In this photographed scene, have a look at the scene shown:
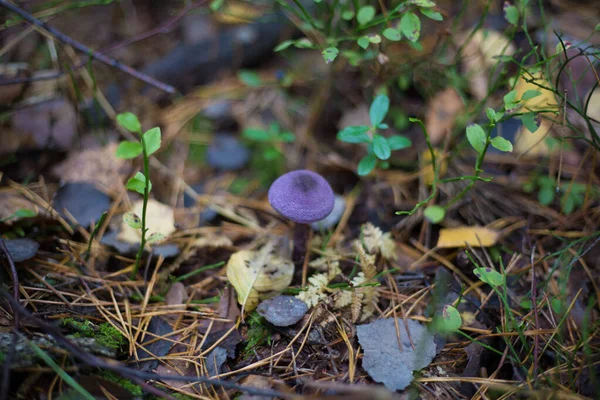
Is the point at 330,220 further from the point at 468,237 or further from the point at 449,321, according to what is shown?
the point at 449,321

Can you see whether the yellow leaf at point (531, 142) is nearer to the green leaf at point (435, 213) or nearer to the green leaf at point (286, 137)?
the green leaf at point (435, 213)

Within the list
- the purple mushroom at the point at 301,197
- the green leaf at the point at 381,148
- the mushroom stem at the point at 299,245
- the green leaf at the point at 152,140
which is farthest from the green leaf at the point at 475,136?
the green leaf at the point at 152,140

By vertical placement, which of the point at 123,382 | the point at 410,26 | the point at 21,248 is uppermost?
the point at 410,26

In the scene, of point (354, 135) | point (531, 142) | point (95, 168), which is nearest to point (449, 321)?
point (354, 135)

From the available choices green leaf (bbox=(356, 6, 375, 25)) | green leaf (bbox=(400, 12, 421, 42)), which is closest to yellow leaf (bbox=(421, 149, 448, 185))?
green leaf (bbox=(400, 12, 421, 42))

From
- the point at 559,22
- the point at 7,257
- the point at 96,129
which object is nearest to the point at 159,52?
the point at 96,129

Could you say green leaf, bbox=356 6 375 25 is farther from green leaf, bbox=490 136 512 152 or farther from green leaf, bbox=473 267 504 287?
green leaf, bbox=473 267 504 287
